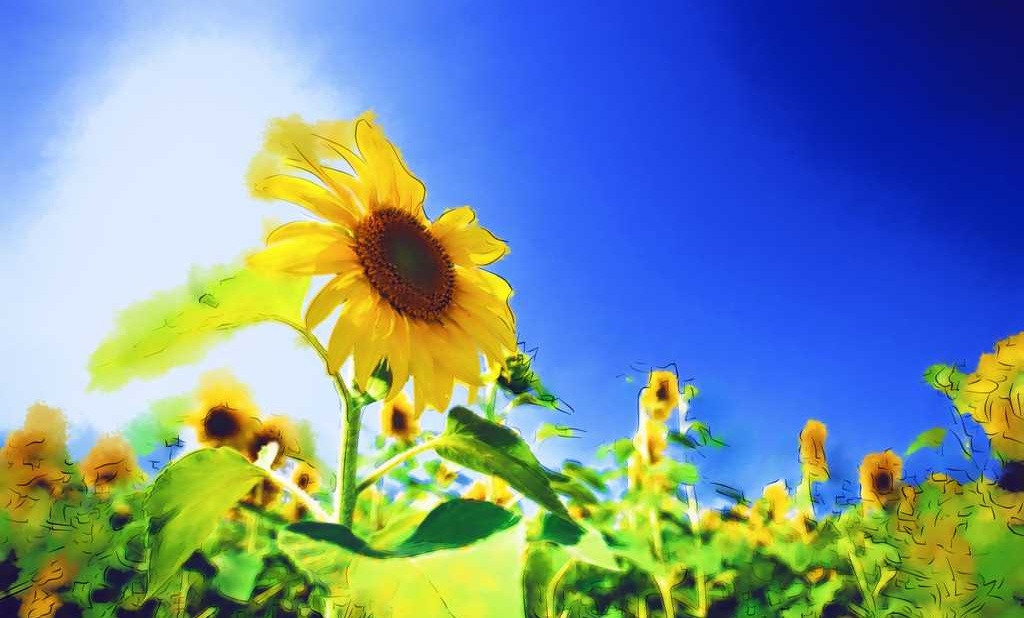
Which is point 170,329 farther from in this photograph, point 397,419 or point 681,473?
point 397,419

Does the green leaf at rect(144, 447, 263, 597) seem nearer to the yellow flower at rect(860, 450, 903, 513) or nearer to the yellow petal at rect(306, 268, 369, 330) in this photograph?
the yellow petal at rect(306, 268, 369, 330)

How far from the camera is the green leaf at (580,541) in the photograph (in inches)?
21.8

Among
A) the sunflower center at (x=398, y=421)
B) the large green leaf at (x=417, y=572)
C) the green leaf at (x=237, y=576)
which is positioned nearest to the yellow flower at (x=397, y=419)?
the sunflower center at (x=398, y=421)

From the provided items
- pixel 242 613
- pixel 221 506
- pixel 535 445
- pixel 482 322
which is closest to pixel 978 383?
pixel 482 322

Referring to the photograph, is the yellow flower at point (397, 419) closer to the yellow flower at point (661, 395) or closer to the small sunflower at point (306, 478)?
the small sunflower at point (306, 478)

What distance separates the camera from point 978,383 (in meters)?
0.83

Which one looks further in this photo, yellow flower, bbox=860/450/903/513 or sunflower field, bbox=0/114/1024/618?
yellow flower, bbox=860/450/903/513

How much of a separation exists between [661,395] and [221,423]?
1223 millimetres

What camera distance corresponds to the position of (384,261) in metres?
0.77

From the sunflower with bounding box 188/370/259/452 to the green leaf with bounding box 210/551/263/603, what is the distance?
0.31 meters

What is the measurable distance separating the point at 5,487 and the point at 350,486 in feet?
2.64

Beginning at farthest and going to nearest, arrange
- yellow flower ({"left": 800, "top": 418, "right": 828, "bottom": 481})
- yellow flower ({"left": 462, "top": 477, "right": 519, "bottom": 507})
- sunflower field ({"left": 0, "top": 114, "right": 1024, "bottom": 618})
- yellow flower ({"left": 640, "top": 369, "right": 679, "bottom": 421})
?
1. yellow flower ({"left": 640, "top": 369, "right": 679, "bottom": 421})
2. yellow flower ({"left": 800, "top": 418, "right": 828, "bottom": 481})
3. yellow flower ({"left": 462, "top": 477, "right": 519, "bottom": 507})
4. sunflower field ({"left": 0, "top": 114, "right": 1024, "bottom": 618})

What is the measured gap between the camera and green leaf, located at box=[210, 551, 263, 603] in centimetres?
85

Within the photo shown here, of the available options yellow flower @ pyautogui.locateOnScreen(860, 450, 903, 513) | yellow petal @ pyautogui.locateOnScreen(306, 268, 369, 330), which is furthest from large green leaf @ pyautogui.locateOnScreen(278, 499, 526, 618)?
yellow flower @ pyautogui.locateOnScreen(860, 450, 903, 513)
